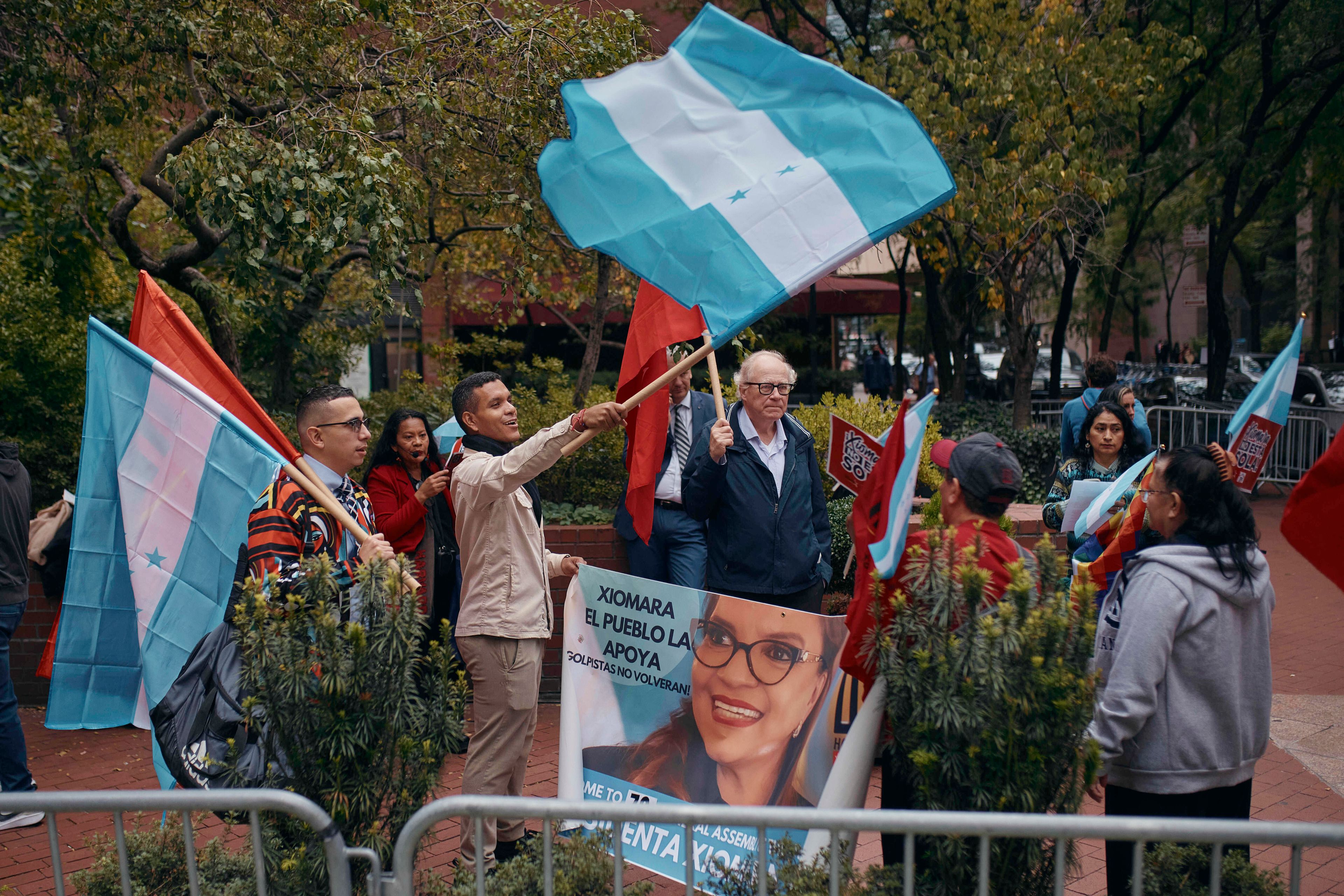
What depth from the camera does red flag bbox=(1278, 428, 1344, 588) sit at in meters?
3.03

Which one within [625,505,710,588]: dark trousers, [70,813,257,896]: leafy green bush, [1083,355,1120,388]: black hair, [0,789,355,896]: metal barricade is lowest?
[70,813,257,896]: leafy green bush

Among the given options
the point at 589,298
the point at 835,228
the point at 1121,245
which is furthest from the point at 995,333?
the point at 835,228

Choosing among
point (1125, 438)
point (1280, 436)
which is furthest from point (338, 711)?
point (1280, 436)

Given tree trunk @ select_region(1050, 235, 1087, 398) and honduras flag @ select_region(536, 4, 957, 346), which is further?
tree trunk @ select_region(1050, 235, 1087, 398)

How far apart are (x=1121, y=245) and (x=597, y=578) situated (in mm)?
30708

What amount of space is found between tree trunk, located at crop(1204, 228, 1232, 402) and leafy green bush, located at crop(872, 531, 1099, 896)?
1622cm

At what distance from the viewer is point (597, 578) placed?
4398mm

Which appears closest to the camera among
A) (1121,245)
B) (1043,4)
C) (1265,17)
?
(1043,4)

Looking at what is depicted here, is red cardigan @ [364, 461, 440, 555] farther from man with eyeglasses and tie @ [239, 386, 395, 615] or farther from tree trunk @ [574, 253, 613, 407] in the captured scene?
tree trunk @ [574, 253, 613, 407]

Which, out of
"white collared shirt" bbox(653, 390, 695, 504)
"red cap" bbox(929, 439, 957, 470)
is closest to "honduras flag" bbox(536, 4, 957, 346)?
"red cap" bbox(929, 439, 957, 470)

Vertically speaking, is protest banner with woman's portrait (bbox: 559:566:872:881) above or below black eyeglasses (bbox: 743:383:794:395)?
below

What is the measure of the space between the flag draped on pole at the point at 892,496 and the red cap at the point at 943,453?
1.38 ft

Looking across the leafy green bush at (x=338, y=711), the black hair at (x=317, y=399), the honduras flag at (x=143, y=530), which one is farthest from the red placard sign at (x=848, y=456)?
the honduras flag at (x=143, y=530)

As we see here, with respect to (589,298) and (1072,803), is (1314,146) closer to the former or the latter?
(589,298)
